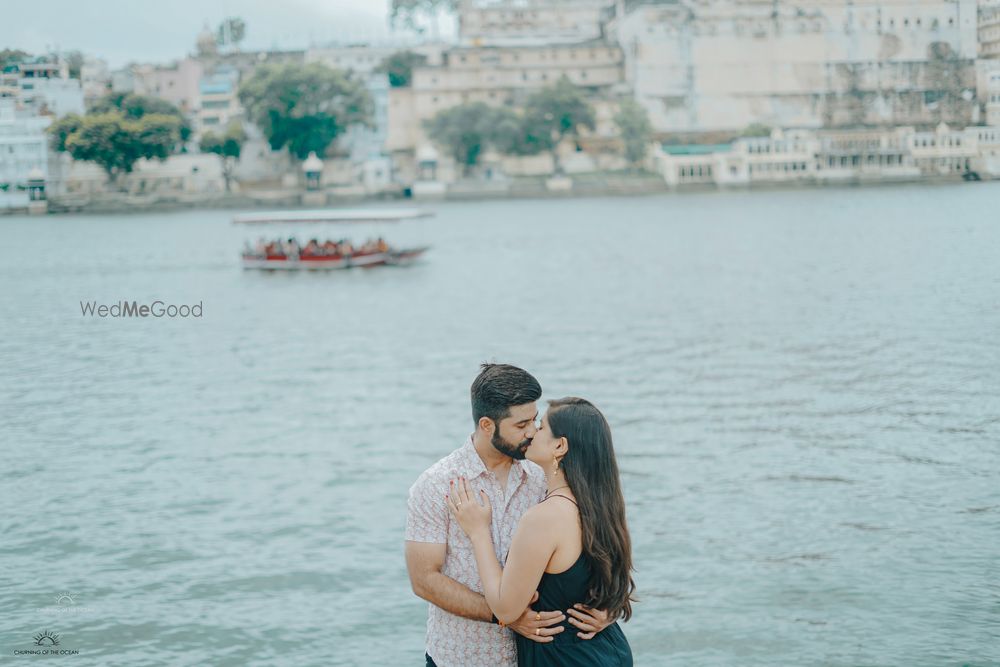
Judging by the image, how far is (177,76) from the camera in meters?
64.6

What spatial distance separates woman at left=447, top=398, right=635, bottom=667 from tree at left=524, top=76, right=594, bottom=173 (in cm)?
5371

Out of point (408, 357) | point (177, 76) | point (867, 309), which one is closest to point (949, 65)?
point (177, 76)

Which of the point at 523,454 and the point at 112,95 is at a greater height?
the point at 112,95

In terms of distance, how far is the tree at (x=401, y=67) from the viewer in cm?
6344

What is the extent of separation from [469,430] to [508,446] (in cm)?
725

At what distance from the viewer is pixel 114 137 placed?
53219mm

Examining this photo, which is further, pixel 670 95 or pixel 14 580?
pixel 670 95

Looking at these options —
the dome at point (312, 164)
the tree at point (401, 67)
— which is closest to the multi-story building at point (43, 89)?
the dome at point (312, 164)

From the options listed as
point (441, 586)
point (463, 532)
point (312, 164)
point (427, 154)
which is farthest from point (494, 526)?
point (427, 154)

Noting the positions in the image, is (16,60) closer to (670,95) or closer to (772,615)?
(670,95)

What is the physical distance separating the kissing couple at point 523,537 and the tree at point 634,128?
5459 cm

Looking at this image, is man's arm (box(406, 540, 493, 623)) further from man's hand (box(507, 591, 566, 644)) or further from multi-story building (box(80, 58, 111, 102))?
multi-story building (box(80, 58, 111, 102))

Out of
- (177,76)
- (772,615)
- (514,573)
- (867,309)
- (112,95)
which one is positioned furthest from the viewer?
(177,76)

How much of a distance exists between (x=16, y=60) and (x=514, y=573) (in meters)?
63.9
